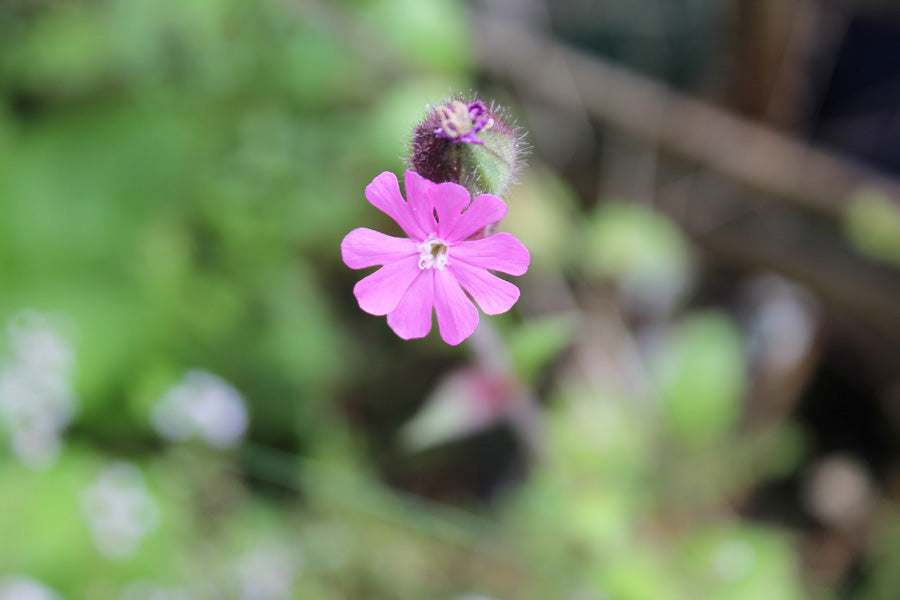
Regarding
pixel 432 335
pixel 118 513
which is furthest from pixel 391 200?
pixel 432 335

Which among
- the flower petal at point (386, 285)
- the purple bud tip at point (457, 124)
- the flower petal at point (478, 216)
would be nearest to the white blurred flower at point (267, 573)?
the flower petal at point (386, 285)

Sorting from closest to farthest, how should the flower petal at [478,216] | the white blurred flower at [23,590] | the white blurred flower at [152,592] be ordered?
the flower petal at [478,216]
the white blurred flower at [23,590]
the white blurred flower at [152,592]

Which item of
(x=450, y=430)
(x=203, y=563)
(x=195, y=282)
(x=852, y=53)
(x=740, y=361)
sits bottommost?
(x=203, y=563)

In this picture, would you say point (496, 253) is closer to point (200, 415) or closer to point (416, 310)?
point (416, 310)

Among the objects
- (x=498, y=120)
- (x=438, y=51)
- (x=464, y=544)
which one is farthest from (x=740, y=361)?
(x=498, y=120)

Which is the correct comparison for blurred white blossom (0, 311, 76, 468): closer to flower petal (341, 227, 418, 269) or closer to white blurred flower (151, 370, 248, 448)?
white blurred flower (151, 370, 248, 448)

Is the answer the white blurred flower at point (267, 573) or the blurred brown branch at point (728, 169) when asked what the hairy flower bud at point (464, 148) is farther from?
the blurred brown branch at point (728, 169)

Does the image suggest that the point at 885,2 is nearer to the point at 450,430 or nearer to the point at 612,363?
the point at 612,363
